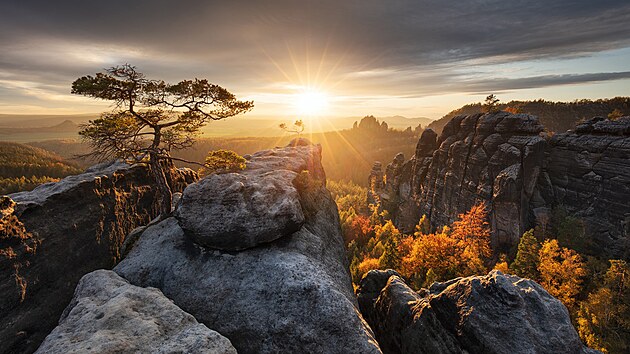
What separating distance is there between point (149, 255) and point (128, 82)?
13.0m

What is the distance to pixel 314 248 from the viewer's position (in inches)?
783

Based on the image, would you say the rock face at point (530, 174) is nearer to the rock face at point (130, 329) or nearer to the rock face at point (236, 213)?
the rock face at point (236, 213)

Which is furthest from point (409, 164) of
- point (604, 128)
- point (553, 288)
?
point (553, 288)

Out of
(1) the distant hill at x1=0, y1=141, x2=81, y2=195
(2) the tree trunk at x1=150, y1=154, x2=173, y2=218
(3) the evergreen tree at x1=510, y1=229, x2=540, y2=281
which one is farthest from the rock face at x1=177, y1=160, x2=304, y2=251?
(1) the distant hill at x1=0, y1=141, x2=81, y2=195

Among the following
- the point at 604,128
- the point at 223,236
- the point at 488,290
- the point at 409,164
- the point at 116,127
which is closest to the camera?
the point at 488,290

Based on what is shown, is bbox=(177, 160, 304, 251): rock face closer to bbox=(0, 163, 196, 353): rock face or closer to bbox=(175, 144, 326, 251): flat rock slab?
bbox=(175, 144, 326, 251): flat rock slab

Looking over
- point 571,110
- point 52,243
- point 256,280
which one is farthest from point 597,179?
point 571,110

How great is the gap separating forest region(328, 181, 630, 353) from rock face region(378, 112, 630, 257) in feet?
9.61

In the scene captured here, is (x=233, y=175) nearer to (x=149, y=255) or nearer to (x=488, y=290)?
(x=149, y=255)

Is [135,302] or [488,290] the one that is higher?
[135,302]

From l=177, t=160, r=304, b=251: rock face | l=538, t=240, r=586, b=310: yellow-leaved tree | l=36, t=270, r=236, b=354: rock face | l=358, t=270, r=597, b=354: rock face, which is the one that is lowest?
l=538, t=240, r=586, b=310: yellow-leaved tree

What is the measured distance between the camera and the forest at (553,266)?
1344 inches

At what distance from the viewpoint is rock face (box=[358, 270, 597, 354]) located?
14594mm

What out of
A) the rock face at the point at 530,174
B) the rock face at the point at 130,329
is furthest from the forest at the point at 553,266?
the rock face at the point at 130,329
